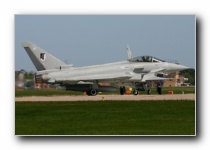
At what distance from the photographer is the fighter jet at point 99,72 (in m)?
17.2

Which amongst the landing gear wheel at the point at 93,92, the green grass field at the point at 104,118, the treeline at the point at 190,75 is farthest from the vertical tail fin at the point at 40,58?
the treeline at the point at 190,75

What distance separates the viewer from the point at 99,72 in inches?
795

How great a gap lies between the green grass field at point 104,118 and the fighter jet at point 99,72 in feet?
2.47

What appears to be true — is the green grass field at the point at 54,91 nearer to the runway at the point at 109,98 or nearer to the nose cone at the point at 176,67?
the runway at the point at 109,98

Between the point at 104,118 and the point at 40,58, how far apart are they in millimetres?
2286

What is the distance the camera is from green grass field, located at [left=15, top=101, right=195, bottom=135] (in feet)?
50.4

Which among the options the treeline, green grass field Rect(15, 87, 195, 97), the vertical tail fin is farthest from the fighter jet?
green grass field Rect(15, 87, 195, 97)

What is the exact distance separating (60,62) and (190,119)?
3.61 metres

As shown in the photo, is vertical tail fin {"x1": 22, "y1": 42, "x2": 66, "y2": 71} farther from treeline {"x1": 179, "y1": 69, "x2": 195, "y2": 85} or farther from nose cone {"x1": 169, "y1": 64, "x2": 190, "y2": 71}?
treeline {"x1": 179, "y1": 69, "x2": 195, "y2": 85}

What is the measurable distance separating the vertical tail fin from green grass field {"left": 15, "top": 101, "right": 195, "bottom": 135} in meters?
0.97

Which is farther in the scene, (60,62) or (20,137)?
(60,62)
